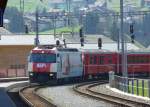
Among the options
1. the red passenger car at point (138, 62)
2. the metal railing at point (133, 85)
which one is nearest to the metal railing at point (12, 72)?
the red passenger car at point (138, 62)

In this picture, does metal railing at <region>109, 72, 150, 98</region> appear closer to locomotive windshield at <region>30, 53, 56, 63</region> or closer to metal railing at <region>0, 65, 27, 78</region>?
locomotive windshield at <region>30, 53, 56, 63</region>

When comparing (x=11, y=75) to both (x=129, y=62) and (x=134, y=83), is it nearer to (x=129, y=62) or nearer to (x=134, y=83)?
(x=129, y=62)

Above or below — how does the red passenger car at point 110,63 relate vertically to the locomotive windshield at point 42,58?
below

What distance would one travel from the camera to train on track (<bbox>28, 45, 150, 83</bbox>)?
51675 millimetres

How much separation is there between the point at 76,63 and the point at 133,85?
18.4m

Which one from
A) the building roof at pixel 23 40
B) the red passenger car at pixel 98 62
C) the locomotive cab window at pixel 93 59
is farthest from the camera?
the building roof at pixel 23 40

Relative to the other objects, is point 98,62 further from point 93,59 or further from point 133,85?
point 133,85

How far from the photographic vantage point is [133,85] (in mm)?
38656

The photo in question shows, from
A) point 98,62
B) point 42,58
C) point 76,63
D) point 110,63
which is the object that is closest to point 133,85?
point 42,58

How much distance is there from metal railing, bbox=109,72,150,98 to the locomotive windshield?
24.5 feet

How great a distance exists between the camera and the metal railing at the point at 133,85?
35.2m

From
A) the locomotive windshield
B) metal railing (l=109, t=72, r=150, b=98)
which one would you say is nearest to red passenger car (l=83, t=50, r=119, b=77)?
the locomotive windshield

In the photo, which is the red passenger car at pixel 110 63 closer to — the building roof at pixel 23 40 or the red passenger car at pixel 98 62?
the red passenger car at pixel 98 62

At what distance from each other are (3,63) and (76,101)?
46.7m
